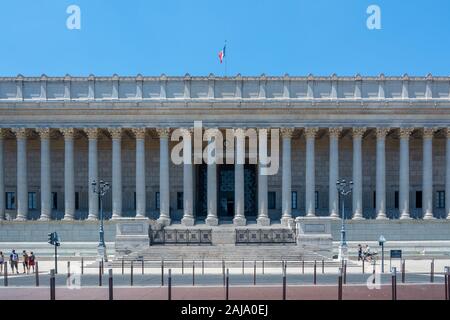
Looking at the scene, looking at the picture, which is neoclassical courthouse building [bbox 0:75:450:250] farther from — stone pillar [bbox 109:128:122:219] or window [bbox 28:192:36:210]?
window [bbox 28:192:36:210]

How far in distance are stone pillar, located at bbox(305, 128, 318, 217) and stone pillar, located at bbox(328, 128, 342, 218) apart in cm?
185

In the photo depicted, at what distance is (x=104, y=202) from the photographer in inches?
2480

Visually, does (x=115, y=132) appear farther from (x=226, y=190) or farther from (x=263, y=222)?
(x=263, y=222)

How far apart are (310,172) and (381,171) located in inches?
299

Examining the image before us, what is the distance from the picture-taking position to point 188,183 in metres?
58.5

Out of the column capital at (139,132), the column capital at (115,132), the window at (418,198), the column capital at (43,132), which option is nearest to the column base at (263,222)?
the column capital at (139,132)

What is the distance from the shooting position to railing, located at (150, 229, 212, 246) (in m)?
50.4

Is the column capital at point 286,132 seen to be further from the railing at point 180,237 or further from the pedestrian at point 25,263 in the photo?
the pedestrian at point 25,263

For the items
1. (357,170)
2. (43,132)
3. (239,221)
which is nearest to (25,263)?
(43,132)

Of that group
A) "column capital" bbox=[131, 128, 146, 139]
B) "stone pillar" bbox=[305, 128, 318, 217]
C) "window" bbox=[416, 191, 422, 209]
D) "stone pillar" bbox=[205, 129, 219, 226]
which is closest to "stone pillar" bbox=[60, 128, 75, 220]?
"column capital" bbox=[131, 128, 146, 139]

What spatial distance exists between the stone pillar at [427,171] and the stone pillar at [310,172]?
1177cm

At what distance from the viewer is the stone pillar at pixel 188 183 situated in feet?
190
